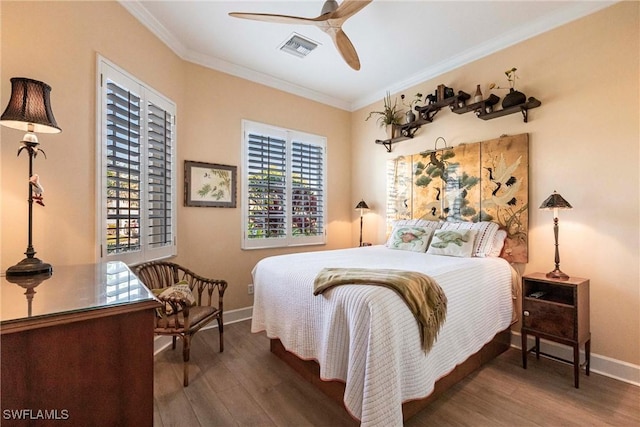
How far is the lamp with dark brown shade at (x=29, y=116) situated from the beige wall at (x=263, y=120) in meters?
0.26

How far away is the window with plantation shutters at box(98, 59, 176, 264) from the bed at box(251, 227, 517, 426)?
3.53ft

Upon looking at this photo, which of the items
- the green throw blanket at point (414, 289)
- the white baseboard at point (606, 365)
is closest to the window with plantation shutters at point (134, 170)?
the green throw blanket at point (414, 289)

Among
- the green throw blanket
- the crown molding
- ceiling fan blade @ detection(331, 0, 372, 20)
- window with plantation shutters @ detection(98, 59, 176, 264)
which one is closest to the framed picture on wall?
window with plantation shutters @ detection(98, 59, 176, 264)

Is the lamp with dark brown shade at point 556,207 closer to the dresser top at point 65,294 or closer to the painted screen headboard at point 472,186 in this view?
the painted screen headboard at point 472,186

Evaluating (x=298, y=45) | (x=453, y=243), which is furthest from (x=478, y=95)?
(x=298, y=45)

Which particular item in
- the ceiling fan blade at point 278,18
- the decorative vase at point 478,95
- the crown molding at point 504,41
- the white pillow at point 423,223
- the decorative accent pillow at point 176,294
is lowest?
the decorative accent pillow at point 176,294

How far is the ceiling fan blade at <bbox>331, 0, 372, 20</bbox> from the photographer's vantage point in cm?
187

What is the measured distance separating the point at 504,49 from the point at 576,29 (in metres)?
0.57

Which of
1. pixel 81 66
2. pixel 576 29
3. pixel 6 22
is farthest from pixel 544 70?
pixel 6 22

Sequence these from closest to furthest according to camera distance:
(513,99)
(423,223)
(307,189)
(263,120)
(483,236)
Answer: (513,99)
(483,236)
(423,223)
(263,120)
(307,189)

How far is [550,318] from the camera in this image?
2285 millimetres

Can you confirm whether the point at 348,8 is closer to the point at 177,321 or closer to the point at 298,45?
the point at 298,45

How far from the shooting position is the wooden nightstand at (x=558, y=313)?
7.14ft

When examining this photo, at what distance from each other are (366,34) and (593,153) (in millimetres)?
2292
